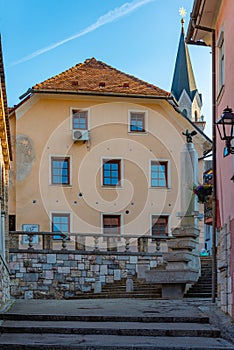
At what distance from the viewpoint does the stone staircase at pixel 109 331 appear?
906 cm

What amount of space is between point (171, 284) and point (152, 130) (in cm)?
1664

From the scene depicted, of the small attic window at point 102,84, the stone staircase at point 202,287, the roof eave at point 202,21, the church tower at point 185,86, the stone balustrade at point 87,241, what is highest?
the church tower at point 185,86

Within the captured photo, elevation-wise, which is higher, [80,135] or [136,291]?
[80,135]

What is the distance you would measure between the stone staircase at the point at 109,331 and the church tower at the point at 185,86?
140ft

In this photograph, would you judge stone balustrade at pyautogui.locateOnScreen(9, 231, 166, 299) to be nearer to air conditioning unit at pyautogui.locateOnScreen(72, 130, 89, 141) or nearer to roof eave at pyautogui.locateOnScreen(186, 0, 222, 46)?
air conditioning unit at pyautogui.locateOnScreen(72, 130, 89, 141)

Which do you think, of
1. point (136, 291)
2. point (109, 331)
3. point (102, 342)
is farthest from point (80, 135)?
point (102, 342)

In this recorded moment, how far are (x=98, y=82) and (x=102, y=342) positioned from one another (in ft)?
79.7

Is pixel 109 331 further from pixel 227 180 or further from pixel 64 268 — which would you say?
pixel 64 268

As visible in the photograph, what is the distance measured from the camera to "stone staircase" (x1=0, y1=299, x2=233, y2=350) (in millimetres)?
9062

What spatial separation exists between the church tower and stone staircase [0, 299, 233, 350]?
42731 millimetres

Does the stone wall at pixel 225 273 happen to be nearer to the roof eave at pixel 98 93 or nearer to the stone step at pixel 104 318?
the stone step at pixel 104 318

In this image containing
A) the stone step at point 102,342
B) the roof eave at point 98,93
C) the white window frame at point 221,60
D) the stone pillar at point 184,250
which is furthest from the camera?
the roof eave at point 98,93

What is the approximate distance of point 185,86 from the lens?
5522 cm

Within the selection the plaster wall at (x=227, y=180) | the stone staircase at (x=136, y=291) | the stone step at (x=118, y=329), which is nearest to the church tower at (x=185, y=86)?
the stone staircase at (x=136, y=291)
